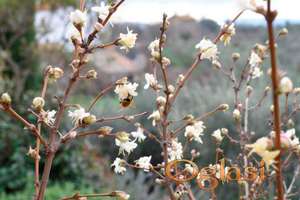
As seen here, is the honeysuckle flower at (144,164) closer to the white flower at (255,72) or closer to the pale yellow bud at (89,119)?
the pale yellow bud at (89,119)

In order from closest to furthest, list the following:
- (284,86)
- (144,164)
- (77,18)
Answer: (284,86) < (77,18) < (144,164)

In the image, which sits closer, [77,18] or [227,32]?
[77,18]

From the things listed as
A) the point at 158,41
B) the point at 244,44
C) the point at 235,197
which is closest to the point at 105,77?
the point at 244,44

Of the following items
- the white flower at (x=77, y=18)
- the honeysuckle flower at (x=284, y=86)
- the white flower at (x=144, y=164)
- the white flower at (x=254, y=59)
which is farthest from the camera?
the white flower at (x=254, y=59)

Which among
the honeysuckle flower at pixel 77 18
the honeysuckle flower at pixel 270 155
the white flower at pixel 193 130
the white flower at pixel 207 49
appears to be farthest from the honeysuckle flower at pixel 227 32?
the honeysuckle flower at pixel 270 155

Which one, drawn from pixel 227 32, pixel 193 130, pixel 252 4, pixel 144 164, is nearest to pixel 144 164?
pixel 144 164

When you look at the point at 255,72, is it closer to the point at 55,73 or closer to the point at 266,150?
the point at 55,73

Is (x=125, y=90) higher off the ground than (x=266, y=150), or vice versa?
(x=125, y=90)

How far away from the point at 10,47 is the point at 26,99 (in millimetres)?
2428

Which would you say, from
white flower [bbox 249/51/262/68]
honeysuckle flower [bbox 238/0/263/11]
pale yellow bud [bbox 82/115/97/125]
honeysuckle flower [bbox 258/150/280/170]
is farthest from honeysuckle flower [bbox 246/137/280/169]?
white flower [bbox 249/51/262/68]

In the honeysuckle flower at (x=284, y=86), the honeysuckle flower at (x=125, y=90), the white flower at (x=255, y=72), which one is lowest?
the honeysuckle flower at (x=284, y=86)

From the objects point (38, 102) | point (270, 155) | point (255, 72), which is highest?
point (255, 72)

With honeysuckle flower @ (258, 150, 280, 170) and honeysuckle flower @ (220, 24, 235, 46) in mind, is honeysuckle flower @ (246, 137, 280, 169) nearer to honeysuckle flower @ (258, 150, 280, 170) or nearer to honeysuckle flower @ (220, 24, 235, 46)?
honeysuckle flower @ (258, 150, 280, 170)

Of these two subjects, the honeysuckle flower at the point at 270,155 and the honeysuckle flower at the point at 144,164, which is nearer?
the honeysuckle flower at the point at 270,155
